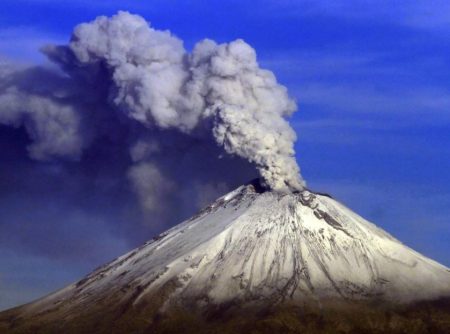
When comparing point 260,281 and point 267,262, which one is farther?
point 267,262

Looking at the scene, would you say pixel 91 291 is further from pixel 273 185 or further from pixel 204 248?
pixel 273 185

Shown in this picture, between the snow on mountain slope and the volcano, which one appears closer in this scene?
the volcano

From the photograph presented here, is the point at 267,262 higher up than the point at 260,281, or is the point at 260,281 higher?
the point at 267,262

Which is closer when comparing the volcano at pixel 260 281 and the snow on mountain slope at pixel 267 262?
the volcano at pixel 260 281

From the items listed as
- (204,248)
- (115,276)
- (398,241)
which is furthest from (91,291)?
(398,241)
